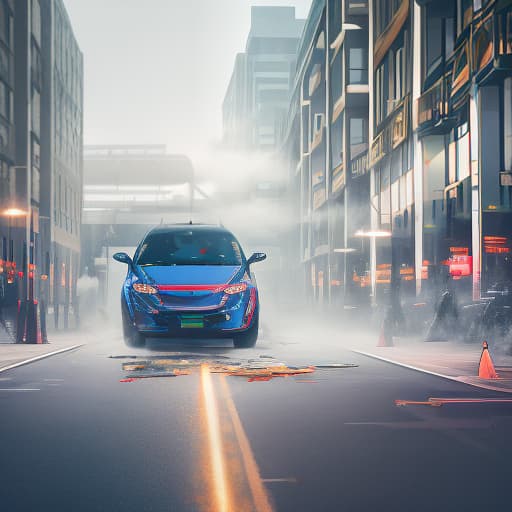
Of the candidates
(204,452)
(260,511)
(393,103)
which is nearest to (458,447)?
(204,452)

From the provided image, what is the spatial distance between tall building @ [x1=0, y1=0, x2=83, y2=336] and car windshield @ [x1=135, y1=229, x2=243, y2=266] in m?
19.1

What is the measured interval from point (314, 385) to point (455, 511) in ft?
23.1

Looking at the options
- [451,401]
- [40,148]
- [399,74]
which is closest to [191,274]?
[451,401]

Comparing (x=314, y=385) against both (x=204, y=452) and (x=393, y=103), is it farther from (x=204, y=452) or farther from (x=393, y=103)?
(x=393, y=103)

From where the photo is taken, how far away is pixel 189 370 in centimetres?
1470

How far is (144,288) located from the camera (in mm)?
→ 16656

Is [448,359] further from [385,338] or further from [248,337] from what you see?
[385,338]

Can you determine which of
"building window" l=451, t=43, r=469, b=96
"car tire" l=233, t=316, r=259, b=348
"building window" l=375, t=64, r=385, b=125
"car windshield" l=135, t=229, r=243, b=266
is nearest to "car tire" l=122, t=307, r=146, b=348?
"car windshield" l=135, t=229, r=243, b=266

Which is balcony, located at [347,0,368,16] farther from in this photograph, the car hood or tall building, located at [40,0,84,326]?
the car hood

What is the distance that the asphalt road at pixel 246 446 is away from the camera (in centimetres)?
633

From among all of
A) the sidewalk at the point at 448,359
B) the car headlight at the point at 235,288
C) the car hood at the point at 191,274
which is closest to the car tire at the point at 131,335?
the car hood at the point at 191,274

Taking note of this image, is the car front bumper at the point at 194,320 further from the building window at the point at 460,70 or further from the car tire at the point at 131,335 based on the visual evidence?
the building window at the point at 460,70

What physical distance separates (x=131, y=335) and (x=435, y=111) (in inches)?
631

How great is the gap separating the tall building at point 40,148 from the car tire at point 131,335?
19627mm
